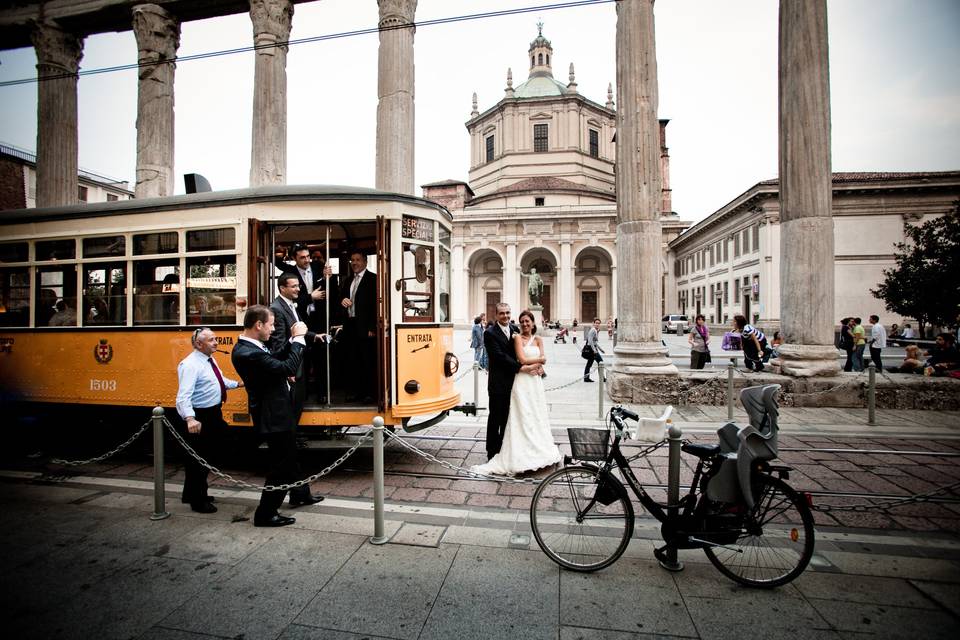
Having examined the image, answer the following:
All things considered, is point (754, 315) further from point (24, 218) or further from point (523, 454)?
point (24, 218)

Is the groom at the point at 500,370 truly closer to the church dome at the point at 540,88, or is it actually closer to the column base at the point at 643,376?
the column base at the point at 643,376

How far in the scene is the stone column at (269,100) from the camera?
525 inches

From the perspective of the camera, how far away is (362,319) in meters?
5.95

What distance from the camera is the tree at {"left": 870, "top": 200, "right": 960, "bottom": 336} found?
795 inches

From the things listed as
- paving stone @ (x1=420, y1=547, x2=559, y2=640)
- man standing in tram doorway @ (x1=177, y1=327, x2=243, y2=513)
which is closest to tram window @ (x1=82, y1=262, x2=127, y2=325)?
man standing in tram doorway @ (x1=177, y1=327, x2=243, y2=513)

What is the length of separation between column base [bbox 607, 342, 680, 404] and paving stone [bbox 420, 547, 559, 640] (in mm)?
6856

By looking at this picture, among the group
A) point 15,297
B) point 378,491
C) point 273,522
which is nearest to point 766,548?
point 378,491

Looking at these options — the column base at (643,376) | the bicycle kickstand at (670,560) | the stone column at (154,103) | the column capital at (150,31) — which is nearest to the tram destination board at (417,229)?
the bicycle kickstand at (670,560)

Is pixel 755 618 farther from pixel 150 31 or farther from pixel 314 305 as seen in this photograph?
pixel 150 31

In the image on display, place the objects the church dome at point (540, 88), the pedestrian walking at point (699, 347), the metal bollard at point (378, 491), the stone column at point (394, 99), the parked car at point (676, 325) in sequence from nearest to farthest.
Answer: the metal bollard at point (378, 491), the pedestrian walking at point (699, 347), the stone column at point (394, 99), the parked car at point (676, 325), the church dome at point (540, 88)

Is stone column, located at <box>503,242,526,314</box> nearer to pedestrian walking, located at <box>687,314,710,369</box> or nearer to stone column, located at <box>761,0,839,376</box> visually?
pedestrian walking, located at <box>687,314,710,369</box>

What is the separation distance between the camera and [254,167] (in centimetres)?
1336

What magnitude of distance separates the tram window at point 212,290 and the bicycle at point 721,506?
182 inches

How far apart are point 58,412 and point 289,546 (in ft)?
17.4
